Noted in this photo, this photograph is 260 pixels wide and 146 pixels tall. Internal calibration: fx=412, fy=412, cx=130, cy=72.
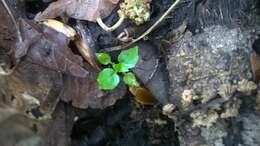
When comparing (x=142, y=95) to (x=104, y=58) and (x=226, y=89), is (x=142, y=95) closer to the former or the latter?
(x=104, y=58)

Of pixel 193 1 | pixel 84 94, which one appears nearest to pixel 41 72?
pixel 84 94

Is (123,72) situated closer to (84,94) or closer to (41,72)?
(84,94)

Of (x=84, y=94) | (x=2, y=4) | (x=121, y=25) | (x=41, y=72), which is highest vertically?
(x=2, y=4)

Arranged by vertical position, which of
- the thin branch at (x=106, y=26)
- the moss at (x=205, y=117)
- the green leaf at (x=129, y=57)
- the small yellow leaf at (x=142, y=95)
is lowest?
the moss at (x=205, y=117)

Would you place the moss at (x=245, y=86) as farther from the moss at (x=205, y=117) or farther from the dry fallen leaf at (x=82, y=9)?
the dry fallen leaf at (x=82, y=9)

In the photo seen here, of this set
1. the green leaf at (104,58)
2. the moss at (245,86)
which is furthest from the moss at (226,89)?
the green leaf at (104,58)

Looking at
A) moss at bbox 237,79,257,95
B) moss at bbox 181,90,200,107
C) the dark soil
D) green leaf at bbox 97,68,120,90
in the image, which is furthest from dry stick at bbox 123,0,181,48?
moss at bbox 237,79,257,95

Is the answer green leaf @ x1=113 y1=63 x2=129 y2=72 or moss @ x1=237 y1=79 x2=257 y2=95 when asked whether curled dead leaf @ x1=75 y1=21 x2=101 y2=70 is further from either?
moss @ x1=237 y1=79 x2=257 y2=95

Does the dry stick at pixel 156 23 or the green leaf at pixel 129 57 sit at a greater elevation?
the dry stick at pixel 156 23
